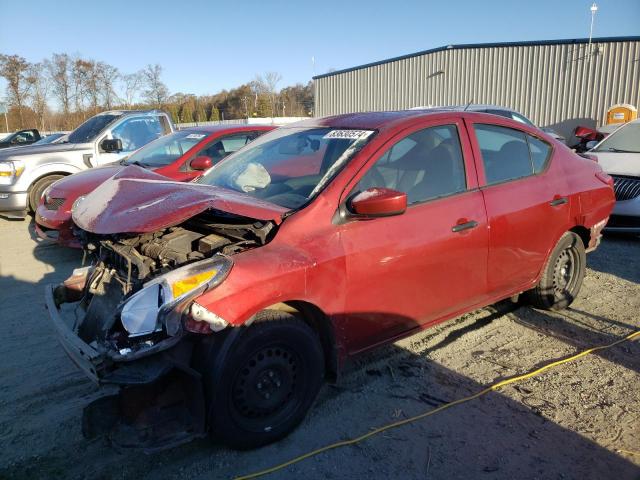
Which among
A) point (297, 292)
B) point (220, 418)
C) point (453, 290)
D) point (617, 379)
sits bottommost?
point (617, 379)

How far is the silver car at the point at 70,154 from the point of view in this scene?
8.45 m

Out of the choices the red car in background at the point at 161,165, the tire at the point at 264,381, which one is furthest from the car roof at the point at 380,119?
the red car in background at the point at 161,165

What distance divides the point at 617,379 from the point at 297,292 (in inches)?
94.8

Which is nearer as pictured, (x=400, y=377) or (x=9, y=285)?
(x=400, y=377)

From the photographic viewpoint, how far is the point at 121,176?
3.65 meters

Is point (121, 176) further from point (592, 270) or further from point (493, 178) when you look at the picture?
point (592, 270)

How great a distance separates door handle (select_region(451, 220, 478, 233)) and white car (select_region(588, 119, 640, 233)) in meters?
4.51

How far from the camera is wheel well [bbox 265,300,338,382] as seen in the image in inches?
112

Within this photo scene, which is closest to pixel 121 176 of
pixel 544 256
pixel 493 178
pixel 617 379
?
pixel 493 178

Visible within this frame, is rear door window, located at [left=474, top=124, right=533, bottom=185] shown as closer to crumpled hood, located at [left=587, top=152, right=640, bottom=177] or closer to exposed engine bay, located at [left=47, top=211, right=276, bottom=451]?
exposed engine bay, located at [left=47, top=211, right=276, bottom=451]

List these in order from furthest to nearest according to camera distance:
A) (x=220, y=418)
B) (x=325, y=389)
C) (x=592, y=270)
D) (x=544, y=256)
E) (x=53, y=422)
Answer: (x=592, y=270) → (x=544, y=256) → (x=325, y=389) → (x=53, y=422) → (x=220, y=418)

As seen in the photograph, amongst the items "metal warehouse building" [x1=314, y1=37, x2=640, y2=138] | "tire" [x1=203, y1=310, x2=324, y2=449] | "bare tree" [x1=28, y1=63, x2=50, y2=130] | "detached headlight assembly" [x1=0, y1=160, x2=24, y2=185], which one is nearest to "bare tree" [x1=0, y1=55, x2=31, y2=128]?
"bare tree" [x1=28, y1=63, x2=50, y2=130]

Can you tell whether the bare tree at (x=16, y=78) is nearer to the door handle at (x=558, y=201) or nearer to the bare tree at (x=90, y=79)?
the bare tree at (x=90, y=79)

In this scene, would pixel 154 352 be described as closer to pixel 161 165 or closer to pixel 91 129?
pixel 161 165
